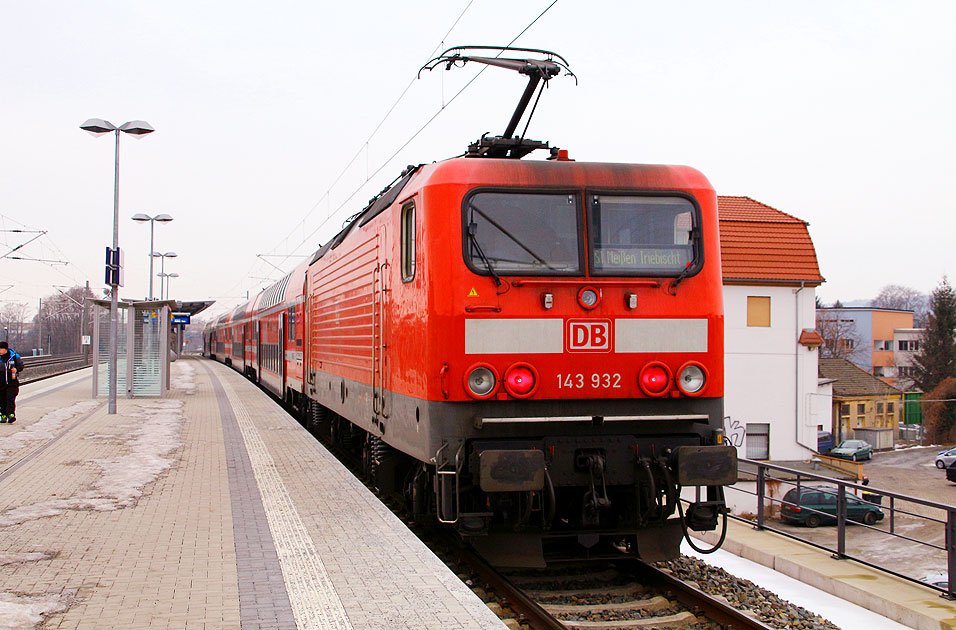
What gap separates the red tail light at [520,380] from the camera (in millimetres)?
6453

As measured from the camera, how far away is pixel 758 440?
98.4 ft

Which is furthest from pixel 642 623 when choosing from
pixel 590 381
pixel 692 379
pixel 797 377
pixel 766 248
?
pixel 766 248

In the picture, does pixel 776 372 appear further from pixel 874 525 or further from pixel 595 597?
pixel 595 597

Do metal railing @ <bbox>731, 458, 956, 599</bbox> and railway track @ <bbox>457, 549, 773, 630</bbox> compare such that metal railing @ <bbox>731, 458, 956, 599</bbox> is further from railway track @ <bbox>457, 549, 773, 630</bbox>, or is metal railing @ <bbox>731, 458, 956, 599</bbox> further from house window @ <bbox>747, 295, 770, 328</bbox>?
house window @ <bbox>747, 295, 770, 328</bbox>

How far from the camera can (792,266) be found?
30.8 metres

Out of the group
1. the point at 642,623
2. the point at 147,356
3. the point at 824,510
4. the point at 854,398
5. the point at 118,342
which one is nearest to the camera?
the point at 642,623

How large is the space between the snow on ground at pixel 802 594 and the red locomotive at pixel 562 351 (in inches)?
42.0

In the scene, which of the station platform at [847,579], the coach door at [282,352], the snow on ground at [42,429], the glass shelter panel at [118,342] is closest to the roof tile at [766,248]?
the coach door at [282,352]

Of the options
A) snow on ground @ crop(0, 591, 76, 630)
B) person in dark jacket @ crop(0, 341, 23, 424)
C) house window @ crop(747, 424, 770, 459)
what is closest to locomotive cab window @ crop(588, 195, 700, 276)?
snow on ground @ crop(0, 591, 76, 630)

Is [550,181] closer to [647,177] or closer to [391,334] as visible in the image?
[647,177]

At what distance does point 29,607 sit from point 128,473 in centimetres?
571

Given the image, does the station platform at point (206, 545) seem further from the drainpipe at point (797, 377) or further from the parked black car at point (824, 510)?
the drainpipe at point (797, 377)

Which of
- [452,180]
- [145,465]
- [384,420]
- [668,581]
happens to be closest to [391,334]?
[384,420]

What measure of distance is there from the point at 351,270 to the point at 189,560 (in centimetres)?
458
